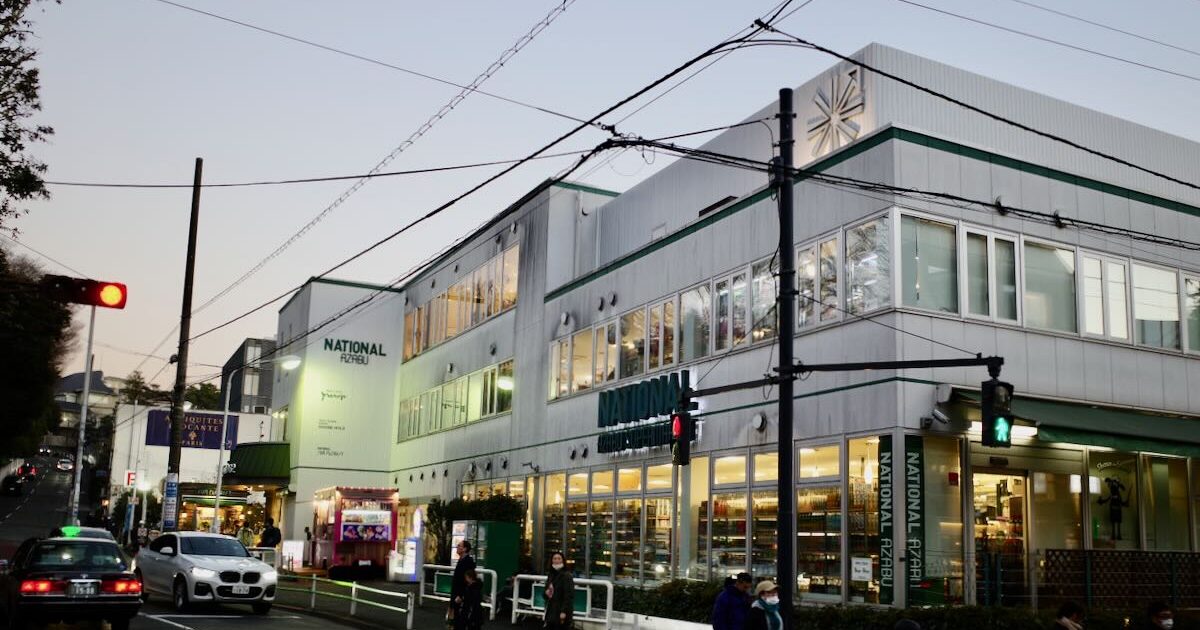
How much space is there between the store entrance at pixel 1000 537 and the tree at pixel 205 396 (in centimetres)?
12668

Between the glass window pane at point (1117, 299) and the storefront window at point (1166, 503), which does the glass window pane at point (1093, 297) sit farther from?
the storefront window at point (1166, 503)

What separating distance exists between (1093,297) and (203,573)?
18489 mm

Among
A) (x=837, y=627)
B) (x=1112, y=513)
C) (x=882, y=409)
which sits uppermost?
(x=882, y=409)

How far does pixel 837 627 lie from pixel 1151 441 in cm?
647

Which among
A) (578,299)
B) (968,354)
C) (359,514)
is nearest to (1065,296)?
(968,354)

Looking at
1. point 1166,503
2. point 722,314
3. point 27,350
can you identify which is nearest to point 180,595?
point 722,314

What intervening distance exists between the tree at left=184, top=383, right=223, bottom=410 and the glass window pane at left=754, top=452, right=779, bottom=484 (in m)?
123

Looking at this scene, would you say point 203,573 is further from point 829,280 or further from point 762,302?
point 829,280

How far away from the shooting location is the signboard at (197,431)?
1866 inches

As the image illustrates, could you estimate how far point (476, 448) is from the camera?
1437 inches

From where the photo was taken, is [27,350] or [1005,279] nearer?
[1005,279]

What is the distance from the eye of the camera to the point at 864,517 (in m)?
18.5

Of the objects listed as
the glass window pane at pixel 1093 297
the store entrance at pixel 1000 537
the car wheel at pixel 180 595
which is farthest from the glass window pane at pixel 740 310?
the car wheel at pixel 180 595

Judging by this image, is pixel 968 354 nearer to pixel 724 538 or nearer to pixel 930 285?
pixel 930 285
